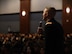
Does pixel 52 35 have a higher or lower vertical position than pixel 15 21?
higher

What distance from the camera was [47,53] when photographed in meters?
2.68

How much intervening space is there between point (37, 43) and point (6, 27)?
7655 millimetres

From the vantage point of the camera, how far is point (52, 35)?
2.71 m

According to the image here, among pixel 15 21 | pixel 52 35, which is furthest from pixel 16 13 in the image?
pixel 52 35

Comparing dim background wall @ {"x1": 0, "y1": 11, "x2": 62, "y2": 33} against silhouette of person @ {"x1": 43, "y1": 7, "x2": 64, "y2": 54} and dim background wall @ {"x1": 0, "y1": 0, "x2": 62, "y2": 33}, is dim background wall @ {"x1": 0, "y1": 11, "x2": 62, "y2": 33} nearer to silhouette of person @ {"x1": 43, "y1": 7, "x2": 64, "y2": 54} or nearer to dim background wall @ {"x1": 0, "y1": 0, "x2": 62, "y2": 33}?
dim background wall @ {"x1": 0, "y1": 0, "x2": 62, "y2": 33}

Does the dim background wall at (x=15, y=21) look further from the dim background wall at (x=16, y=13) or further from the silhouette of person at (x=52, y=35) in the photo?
the silhouette of person at (x=52, y=35)

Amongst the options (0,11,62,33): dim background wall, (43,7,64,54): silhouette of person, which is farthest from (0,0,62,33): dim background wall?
(43,7,64,54): silhouette of person

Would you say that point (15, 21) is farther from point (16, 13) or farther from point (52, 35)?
point (52, 35)

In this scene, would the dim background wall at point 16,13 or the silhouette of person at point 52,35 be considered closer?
the silhouette of person at point 52,35

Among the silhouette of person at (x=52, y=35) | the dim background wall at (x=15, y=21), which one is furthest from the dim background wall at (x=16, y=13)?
the silhouette of person at (x=52, y=35)

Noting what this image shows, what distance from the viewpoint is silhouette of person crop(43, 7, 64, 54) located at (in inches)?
106

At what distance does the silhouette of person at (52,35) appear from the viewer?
269 centimetres

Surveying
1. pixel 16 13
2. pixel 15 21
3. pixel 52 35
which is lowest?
pixel 15 21

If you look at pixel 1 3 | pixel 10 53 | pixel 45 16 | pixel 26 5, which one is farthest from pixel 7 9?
pixel 45 16
